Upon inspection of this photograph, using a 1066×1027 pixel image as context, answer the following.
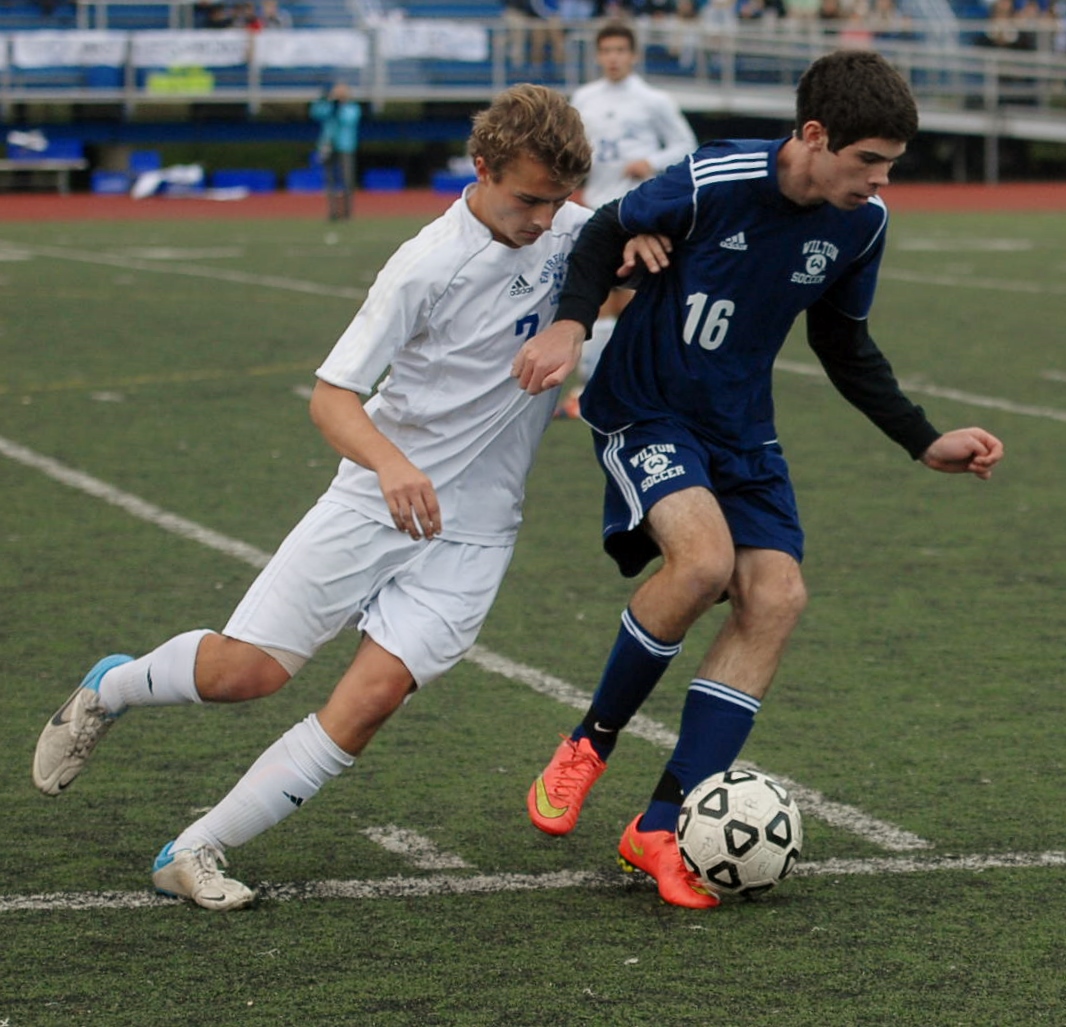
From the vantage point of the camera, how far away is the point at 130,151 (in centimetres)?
3184

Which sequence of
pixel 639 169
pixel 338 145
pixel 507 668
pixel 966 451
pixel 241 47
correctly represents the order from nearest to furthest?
pixel 966 451, pixel 507 668, pixel 639 169, pixel 338 145, pixel 241 47

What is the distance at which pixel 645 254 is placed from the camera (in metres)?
4.25

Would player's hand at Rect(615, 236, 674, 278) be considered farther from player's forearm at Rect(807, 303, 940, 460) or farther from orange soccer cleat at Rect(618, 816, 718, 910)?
orange soccer cleat at Rect(618, 816, 718, 910)

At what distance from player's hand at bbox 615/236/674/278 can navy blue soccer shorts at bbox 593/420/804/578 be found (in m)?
0.35

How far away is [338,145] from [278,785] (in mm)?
22743

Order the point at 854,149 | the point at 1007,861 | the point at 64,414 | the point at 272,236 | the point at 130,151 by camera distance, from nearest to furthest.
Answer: the point at 854,149 < the point at 1007,861 < the point at 64,414 < the point at 272,236 < the point at 130,151

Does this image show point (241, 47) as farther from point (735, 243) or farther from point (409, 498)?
point (409, 498)

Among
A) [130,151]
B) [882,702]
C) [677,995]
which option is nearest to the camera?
[677,995]

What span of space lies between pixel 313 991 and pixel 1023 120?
3120 centimetres

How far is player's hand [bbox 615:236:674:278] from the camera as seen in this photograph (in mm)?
4250

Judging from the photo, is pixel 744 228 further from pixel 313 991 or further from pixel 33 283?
pixel 33 283

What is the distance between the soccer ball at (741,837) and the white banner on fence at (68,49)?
2840 cm

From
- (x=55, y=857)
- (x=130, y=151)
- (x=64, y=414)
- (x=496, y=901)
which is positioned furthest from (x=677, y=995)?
(x=130, y=151)

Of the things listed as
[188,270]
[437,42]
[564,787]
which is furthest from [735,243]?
[437,42]
